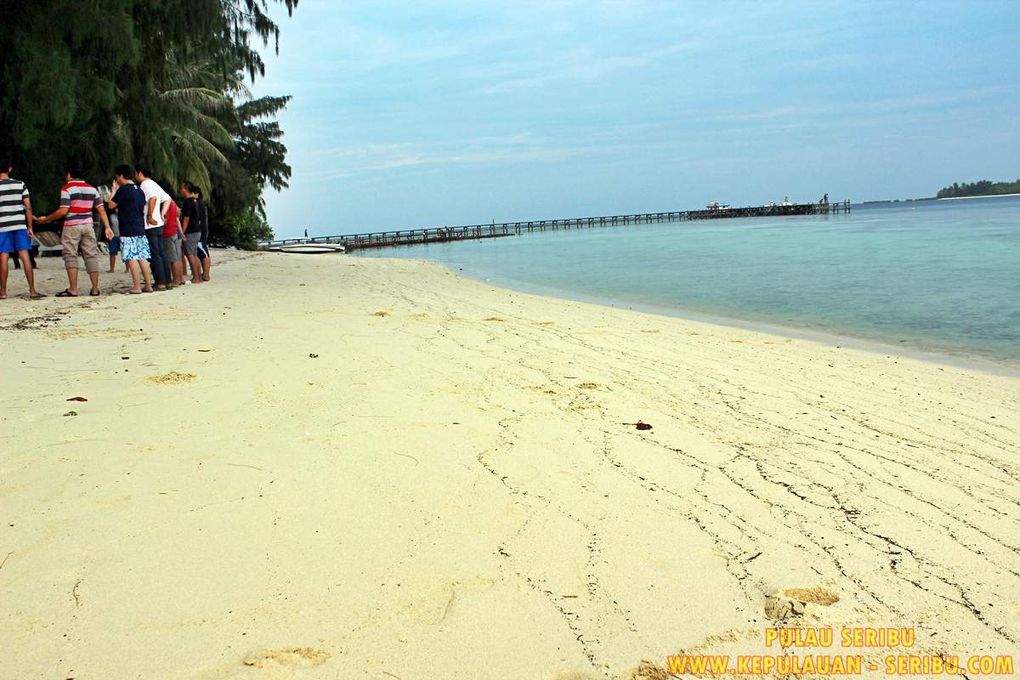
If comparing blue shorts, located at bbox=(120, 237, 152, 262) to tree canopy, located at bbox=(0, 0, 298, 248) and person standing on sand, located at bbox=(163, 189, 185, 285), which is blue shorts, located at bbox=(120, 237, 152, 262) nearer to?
person standing on sand, located at bbox=(163, 189, 185, 285)

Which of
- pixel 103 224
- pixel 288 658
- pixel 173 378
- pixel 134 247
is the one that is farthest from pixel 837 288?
pixel 288 658

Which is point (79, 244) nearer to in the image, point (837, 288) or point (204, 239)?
point (204, 239)

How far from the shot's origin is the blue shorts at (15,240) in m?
8.45

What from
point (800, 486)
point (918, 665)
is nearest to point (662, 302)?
point (800, 486)

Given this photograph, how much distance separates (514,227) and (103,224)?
72.8m

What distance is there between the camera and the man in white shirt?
948 cm

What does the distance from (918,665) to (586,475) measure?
4.82 ft

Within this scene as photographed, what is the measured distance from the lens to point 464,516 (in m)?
2.75

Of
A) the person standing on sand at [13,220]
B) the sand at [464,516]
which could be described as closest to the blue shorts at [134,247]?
the person standing on sand at [13,220]

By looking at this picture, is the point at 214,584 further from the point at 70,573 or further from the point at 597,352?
the point at 597,352

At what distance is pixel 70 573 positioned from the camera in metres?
2.26

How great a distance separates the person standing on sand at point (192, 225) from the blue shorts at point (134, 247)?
1387mm

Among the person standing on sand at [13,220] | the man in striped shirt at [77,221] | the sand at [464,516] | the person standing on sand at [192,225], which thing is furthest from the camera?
the person standing on sand at [192,225]

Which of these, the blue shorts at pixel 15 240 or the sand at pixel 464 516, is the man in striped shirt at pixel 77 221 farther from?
the sand at pixel 464 516
